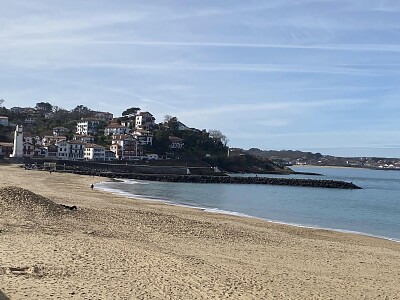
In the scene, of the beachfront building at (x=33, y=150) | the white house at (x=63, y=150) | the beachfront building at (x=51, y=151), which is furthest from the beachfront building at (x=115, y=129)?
the beachfront building at (x=33, y=150)

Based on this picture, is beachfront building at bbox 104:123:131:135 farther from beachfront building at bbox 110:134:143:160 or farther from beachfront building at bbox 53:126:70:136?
beachfront building at bbox 110:134:143:160

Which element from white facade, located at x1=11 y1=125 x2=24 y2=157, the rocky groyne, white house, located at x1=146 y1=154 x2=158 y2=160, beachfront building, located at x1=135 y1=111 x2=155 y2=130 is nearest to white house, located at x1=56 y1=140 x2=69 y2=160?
white facade, located at x1=11 y1=125 x2=24 y2=157

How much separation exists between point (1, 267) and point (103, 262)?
213cm

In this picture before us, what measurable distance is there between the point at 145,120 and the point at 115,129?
35.4 ft

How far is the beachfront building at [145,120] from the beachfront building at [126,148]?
21197mm

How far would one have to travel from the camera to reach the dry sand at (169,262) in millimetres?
7379

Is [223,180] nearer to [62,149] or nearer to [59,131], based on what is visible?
[62,149]

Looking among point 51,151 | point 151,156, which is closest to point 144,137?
point 151,156

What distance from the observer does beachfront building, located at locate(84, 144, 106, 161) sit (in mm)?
90000

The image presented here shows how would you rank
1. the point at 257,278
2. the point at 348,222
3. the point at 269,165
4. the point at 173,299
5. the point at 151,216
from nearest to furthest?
the point at 173,299 < the point at 257,278 < the point at 151,216 < the point at 348,222 < the point at 269,165

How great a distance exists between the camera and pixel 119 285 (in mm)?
7465

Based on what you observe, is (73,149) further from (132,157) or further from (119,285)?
(119,285)

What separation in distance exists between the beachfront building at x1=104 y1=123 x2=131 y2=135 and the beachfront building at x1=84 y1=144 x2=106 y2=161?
1814 centimetres

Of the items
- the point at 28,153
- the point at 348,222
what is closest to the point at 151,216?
the point at 348,222
